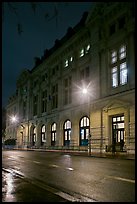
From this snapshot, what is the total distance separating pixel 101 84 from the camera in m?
36.2

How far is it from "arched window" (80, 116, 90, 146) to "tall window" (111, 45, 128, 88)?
8231mm

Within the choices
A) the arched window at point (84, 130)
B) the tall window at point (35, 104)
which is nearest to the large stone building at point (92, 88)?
the arched window at point (84, 130)

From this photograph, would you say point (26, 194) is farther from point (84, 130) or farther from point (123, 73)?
point (84, 130)

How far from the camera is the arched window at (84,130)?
131ft

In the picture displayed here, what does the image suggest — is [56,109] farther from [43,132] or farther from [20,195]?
[20,195]

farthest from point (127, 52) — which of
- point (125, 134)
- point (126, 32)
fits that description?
point (125, 134)

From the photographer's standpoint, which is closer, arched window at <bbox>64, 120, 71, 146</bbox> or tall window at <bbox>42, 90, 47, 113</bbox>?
arched window at <bbox>64, 120, 71, 146</bbox>

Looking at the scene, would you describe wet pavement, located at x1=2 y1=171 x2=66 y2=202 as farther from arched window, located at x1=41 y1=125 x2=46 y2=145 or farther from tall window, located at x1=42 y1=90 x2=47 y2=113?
tall window, located at x1=42 y1=90 x2=47 y2=113

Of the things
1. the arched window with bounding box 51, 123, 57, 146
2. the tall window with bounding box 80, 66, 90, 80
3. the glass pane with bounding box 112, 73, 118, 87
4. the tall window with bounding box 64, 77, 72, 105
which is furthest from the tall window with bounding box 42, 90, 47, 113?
the glass pane with bounding box 112, 73, 118, 87

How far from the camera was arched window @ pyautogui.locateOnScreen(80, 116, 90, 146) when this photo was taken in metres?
39.8

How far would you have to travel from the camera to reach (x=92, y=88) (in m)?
37.8

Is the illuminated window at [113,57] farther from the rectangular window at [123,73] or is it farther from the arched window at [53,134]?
the arched window at [53,134]

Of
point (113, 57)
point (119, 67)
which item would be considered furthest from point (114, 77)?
point (113, 57)

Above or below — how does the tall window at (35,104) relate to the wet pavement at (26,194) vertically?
above
